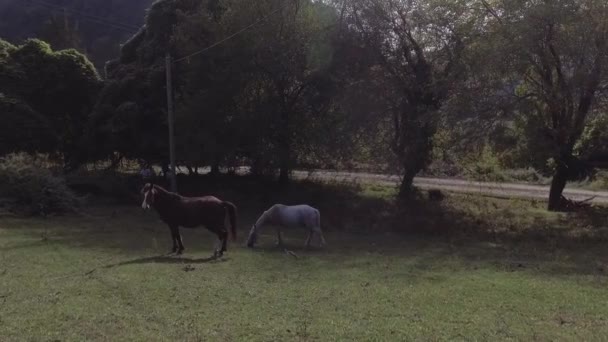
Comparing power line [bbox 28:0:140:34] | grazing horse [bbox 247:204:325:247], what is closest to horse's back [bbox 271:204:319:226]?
grazing horse [bbox 247:204:325:247]

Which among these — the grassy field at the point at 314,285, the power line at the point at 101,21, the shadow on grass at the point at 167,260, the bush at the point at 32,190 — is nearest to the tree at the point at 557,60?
the grassy field at the point at 314,285

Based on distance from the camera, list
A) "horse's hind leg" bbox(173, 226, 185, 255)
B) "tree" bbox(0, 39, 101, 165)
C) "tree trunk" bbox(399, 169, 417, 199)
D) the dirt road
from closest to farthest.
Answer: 1. "horse's hind leg" bbox(173, 226, 185, 255)
2. "tree trunk" bbox(399, 169, 417, 199)
3. "tree" bbox(0, 39, 101, 165)
4. the dirt road

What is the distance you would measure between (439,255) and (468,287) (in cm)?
573

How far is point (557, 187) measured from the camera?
90.1 ft

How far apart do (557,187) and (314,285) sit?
19.1 metres

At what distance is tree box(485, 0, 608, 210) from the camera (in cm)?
2142

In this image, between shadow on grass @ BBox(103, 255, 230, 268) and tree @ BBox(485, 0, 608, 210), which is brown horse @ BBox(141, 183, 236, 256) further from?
tree @ BBox(485, 0, 608, 210)

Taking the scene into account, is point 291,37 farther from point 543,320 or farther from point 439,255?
point 543,320

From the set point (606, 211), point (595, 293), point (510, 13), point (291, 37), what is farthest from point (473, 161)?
point (595, 293)

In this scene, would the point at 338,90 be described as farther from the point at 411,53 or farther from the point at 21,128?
the point at 21,128

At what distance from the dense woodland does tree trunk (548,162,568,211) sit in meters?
0.06

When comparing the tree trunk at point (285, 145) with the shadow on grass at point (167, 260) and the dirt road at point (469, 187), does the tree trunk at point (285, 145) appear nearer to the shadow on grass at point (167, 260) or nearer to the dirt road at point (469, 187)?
the dirt road at point (469, 187)

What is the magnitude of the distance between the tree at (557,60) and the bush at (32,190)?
18784 mm

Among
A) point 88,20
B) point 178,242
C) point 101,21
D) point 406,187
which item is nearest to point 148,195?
point 178,242
